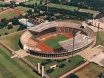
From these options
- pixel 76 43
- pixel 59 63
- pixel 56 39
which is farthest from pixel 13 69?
pixel 56 39

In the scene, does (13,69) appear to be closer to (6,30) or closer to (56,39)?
(56,39)

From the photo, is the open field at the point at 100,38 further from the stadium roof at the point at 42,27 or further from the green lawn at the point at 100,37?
the stadium roof at the point at 42,27

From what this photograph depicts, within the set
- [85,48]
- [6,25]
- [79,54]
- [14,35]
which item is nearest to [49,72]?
[79,54]

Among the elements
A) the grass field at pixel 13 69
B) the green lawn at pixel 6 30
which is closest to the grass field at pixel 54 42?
the grass field at pixel 13 69

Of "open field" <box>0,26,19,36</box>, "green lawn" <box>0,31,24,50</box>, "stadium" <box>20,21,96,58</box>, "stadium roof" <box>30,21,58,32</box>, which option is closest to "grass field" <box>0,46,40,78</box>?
"green lawn" <box>0,31,24,50</box>

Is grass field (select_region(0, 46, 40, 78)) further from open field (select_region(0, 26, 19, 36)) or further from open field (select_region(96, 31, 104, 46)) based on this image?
open field (select_region(96, 31, 104, 46))

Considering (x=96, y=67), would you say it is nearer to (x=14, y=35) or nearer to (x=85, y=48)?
(x=85, y=48)
